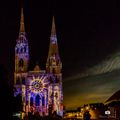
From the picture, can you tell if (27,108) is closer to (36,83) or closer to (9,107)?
(36,83)

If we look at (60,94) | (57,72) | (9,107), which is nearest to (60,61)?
(57,72)

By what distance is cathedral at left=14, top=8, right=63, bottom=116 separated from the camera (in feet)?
516

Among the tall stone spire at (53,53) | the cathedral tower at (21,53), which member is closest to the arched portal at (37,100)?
the cathedral tower at (21,53)

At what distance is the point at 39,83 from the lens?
162875 mm

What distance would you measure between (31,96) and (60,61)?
17.1m

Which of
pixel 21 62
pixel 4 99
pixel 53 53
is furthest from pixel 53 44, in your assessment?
pixel 4 99

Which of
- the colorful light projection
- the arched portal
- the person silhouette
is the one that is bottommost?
the person silhouette

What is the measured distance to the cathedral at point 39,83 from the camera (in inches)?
6196

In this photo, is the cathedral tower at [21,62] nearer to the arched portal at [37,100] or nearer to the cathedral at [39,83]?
the cathedral at [39,83]

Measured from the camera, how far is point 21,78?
161m

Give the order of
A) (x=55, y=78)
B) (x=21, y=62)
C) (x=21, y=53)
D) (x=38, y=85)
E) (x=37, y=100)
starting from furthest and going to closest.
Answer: (x=21, y=53) → (x=21, y=62) → (x=38, y=85) → (x=37, y=100) → (x=55, y=78)

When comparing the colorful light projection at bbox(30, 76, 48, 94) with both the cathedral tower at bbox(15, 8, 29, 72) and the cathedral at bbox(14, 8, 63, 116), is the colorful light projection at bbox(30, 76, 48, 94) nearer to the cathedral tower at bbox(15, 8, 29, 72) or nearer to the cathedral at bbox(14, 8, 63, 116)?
the cathedral at bbox(14, 8, 63, 116)

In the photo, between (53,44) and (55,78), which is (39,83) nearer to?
(55,78)

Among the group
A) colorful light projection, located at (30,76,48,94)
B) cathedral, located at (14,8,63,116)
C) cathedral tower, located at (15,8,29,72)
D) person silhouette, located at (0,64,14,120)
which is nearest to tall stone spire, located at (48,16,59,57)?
cathedral, located at (14,8,63,116)
